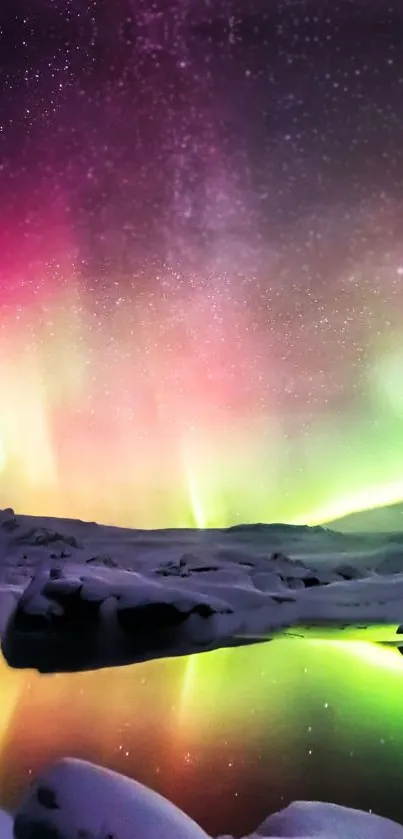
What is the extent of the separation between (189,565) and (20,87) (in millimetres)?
1435

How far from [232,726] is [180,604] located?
39cm

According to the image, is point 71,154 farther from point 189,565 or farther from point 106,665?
point 106,665

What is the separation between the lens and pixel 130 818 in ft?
2.38

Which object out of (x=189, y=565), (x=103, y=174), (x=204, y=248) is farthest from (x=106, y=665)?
(x=103, y=174)

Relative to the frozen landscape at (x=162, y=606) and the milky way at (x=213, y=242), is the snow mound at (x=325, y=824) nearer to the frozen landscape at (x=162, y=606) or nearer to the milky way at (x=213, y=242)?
the frozen landscape at (x=162, y=606)

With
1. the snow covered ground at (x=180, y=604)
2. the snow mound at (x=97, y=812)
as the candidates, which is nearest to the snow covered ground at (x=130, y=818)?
the snow mound at (x=97, y=812)

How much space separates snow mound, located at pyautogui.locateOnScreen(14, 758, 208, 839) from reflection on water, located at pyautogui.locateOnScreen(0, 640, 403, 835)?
3cm

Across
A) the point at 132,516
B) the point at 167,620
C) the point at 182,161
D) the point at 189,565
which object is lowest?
the point at 167,620

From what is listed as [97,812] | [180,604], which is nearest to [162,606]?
[180,604]

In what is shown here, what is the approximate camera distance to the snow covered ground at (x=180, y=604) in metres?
1.36

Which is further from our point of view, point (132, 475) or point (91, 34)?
point (132, 475)

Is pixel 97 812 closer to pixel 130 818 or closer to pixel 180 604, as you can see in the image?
pixel 130 818

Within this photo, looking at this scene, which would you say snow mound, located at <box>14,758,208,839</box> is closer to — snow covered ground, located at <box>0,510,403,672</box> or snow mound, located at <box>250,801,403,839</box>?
snow mound, located at <box>250,801,403,839</box>

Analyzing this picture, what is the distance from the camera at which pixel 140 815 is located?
28.8 inches
